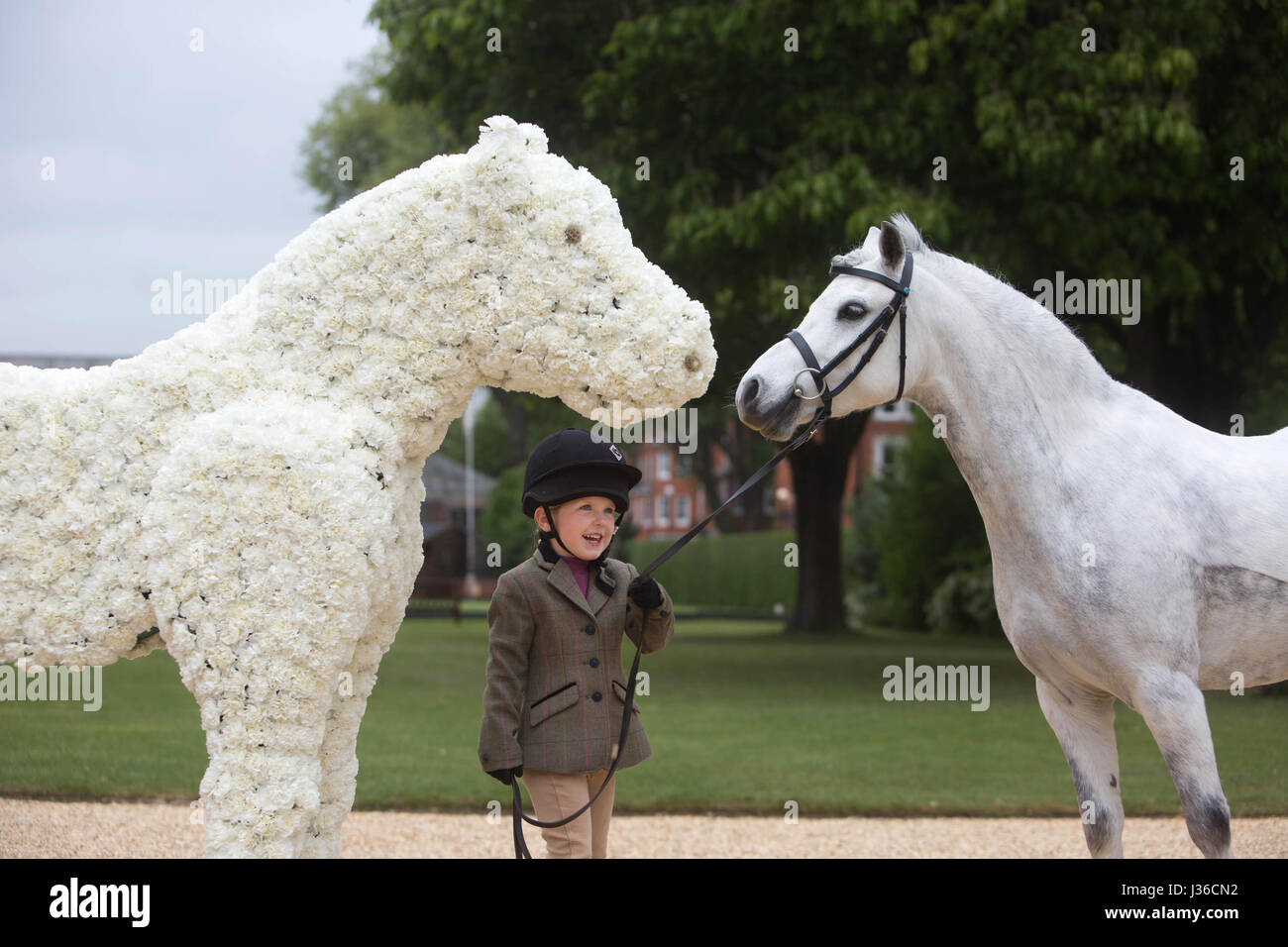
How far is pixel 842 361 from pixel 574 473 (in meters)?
0.86

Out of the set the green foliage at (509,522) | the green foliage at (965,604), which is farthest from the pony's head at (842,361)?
the green foliage at (509,522)

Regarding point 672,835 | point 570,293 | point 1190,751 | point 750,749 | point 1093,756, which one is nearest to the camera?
point 570,293

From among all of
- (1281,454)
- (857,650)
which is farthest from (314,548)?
(857,650)

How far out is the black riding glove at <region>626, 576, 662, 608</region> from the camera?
344 centimetres

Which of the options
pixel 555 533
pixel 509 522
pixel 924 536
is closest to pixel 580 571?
pixel 555 533

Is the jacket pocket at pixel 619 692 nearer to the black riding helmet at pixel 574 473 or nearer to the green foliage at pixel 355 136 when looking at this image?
the black riding helmet at pixel 574 473

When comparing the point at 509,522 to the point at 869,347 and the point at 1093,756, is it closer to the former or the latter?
the point at 1093,756

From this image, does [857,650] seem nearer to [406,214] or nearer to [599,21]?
[599,21]

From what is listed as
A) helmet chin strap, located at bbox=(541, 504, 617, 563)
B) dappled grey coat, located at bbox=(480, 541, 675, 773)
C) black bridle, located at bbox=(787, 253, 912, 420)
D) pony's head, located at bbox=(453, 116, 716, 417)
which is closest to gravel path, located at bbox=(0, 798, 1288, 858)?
dappled grey coat, located at bbox=(480, 541, 675, 773)

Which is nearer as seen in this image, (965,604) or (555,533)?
(555,533)

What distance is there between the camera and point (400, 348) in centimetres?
315

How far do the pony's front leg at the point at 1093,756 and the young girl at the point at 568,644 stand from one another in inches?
50.7

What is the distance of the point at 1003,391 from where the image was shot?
353cm

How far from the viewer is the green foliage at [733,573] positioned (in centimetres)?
3250
